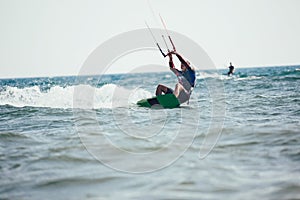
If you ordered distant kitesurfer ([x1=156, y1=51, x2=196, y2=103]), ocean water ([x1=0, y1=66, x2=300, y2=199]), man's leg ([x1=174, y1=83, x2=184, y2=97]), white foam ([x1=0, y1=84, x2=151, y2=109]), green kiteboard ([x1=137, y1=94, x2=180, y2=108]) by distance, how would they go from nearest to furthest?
ocean water ([x1=0, y1=66, x2=300, y2=199]) < distant kitesurfer ([x1=156, y1=51, x2=196, y2=103]) < man's leg ([x1=174, y1=83, x2=184, y2=97]) < green kiteboard ([x1=137, y1=94, x2=180, y2=108]) < white foam ([x1=0, y1=84, x2=151, y2=109])

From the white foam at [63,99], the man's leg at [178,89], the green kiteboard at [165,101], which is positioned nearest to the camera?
the man's leg at [178,89]

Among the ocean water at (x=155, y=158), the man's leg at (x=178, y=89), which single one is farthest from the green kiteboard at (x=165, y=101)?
the ocean water at (x=155, y=158)

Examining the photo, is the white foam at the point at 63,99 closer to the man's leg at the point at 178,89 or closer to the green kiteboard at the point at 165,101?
the green kiteboard at the point at 165,101

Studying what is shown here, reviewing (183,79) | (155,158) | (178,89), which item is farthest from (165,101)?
(155,158)

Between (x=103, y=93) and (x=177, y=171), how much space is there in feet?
48.6

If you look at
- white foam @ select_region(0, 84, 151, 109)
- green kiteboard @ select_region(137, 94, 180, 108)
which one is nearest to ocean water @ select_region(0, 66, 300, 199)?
green kiteboard @ select_region(137, 94, 180, 108)

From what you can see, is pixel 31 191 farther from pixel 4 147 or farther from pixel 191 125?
pixel 191 125

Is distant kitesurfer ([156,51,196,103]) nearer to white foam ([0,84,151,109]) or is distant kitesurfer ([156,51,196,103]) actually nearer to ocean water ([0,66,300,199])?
ocean water ([0,66,300,199])

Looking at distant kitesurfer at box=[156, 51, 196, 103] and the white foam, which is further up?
distant kitesurfer at box=[156, 51, 196, 103]

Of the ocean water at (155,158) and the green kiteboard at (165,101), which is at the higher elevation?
the green kiteboard at (165,101)

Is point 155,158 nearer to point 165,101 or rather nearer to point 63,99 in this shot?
point 165,101

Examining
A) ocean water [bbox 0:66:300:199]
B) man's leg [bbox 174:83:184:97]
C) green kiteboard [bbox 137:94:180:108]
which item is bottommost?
ocean water [bbox 0:66:300:199]

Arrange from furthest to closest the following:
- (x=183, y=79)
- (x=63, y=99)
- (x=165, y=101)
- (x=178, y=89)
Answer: (x=63, y=99)
(x=165, y=101)
(x=178, y=89)
(x=183, y=79)

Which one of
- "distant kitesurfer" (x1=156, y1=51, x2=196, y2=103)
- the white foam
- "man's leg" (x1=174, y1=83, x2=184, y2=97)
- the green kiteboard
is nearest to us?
"distant kitesurfer" (x1=156, y1=51, x2=196, y2=103)
